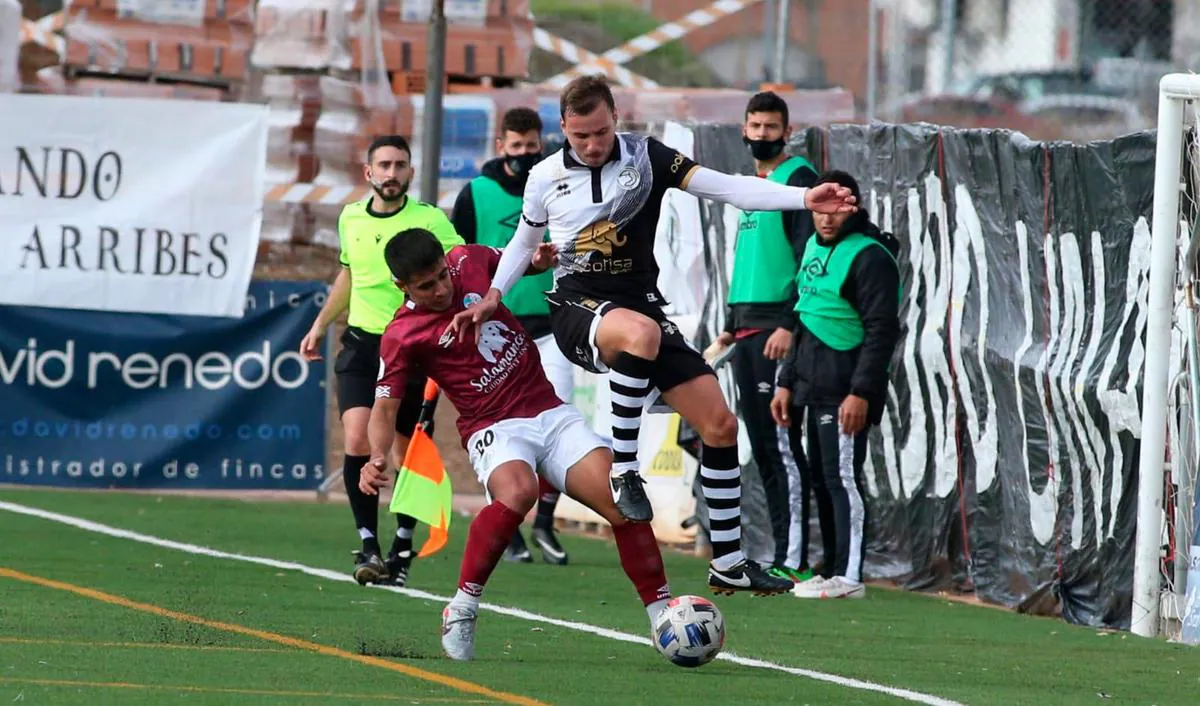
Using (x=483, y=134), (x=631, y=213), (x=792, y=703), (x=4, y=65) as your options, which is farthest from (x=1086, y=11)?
(x=792, y=703)

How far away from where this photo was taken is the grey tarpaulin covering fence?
32.7 feet

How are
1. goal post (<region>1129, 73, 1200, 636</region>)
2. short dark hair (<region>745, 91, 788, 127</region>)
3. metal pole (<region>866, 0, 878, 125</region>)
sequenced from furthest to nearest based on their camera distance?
metal pole (<region>866, 0, 878, 125</region>) → short dark hair (<region>745, 91, 788, 127</region>) → goal post (<region>1129, 73, 1200, 636</region>)

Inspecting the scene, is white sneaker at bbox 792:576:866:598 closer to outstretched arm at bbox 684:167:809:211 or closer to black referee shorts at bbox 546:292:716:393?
black referee shorts at bbox 546:292:716:393

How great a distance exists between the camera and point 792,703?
719 cm

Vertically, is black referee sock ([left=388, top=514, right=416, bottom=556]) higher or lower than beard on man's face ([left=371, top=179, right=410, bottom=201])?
lower

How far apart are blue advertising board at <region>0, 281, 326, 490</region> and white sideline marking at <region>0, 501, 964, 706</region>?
126 centimetres

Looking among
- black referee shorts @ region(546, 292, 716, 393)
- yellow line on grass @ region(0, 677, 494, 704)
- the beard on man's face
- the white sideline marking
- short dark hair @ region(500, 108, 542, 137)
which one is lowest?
the white sideline marking

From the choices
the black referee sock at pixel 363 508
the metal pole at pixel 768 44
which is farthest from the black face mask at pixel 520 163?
the metal pole at pixel 768 44

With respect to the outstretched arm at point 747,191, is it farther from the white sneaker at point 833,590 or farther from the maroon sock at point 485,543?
the white sneaker at point 833,590

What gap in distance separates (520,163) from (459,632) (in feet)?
14.1

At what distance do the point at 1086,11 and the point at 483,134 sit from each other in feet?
44.8

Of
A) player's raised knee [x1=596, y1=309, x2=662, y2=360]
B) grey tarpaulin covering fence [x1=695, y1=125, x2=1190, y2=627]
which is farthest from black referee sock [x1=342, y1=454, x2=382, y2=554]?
grey tarpaulin covering fence [x1=695, y1=125, x2=1190, y2=627]

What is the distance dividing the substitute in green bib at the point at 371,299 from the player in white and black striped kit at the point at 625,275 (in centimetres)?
186

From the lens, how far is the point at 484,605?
999 centimetres
